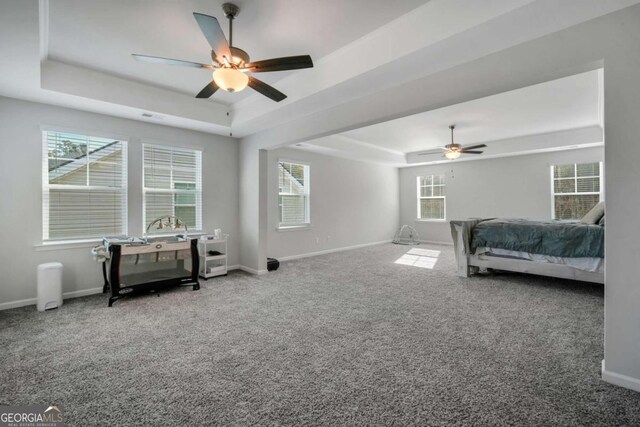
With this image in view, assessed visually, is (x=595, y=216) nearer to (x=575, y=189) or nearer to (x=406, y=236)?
(x=575, y=189)

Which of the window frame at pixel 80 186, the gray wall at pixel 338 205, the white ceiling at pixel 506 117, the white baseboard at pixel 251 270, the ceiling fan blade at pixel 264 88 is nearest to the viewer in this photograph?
the ceiling fan blade at pixel 264 88

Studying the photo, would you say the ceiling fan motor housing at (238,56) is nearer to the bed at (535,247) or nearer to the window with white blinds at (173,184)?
the window with white blinds at (173,184)

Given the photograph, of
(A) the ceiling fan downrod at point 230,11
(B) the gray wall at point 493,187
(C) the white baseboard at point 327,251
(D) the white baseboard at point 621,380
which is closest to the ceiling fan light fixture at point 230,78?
(A) the ceiling fan downrod at point 230,11

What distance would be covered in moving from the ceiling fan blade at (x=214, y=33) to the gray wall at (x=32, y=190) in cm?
290

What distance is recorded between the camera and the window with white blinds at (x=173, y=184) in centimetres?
458

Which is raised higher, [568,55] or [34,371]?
[568,55]

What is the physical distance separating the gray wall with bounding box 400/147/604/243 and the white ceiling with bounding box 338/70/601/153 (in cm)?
89

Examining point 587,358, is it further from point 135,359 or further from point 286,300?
point 135,359

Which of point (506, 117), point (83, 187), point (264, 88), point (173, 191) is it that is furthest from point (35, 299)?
point (506, 117)

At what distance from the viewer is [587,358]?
227 centimetres

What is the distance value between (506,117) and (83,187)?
277 inches

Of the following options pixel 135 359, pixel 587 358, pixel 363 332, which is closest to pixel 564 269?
pixel 587 358

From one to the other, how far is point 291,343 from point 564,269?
13.1 feet

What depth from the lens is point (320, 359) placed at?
2285 mm
